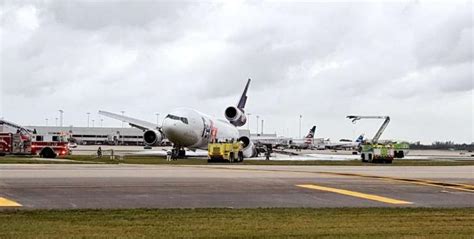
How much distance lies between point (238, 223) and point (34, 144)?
4861 cm

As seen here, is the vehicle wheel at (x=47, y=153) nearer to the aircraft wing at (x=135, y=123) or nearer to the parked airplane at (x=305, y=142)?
the aircraft wing at (x=135, y=123)

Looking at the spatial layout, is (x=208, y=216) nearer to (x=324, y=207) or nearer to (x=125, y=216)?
(x=125, y=216)

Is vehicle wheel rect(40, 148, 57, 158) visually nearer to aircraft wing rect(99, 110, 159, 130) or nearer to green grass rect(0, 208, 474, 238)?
aircraft wing rect(99, 110, 159, 130)

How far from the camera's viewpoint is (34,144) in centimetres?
5903

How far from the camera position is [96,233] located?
11.7 metres

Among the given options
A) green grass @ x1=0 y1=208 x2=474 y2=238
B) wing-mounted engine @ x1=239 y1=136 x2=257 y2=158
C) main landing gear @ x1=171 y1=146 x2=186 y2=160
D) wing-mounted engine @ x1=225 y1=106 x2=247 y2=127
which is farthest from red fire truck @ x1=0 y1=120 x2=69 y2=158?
green grass @ x1=0 y1=208 x2=474 y2=238

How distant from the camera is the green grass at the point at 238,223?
39.0ft

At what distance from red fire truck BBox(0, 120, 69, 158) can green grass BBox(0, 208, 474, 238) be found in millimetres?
45655

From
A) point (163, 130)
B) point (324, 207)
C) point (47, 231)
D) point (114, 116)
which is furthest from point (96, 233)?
point (114, 116)

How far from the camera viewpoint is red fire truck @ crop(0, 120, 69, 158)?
193 ft

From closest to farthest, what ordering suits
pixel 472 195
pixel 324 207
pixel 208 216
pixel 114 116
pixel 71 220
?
pixel 71 220 → pixel 208 216 → pixel 324 207 → pixel 472 195 → pixel 114 116

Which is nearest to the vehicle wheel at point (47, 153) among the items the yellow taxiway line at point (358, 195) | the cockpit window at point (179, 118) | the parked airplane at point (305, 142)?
the cockpit window at point (179, 118)

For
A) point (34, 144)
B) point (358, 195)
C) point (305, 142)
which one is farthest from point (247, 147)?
point (305, 142)

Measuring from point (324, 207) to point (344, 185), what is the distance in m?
7.27
